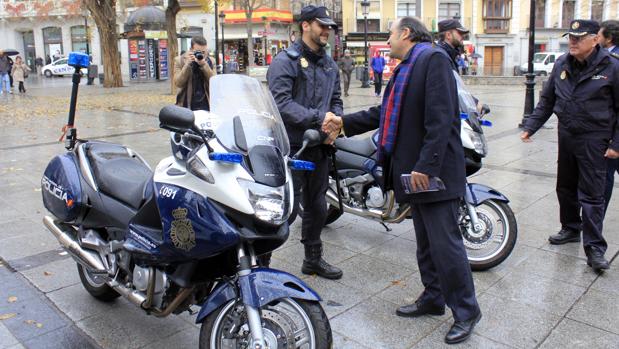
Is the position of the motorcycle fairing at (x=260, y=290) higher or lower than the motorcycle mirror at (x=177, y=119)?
lower

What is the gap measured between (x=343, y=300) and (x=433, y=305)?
2.10ft

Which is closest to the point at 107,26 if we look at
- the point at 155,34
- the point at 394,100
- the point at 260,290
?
the point at 155,34

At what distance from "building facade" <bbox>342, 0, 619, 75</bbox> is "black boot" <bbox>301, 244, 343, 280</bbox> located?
157 feet

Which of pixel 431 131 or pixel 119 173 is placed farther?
pixel 119 173

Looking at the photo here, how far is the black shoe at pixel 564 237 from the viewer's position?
16.3ft

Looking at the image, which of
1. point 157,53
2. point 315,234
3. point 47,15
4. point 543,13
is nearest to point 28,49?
point 47,15

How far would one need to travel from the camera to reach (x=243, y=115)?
9.16ft

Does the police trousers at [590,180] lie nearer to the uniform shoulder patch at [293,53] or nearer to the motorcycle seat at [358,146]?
the motorcycle seat at [358,146]

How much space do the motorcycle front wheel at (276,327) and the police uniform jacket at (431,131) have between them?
104cm

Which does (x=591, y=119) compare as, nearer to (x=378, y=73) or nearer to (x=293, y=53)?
(x=293, y=53)

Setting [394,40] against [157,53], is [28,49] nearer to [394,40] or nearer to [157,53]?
[157,53]

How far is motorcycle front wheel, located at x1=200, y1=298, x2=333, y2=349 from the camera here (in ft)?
8.50

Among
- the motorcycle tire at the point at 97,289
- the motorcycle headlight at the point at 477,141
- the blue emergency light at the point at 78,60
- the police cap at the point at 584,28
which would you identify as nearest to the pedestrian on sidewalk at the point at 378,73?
the police cap at the point at 584,28

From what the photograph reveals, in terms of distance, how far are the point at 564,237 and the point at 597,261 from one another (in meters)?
0.68
